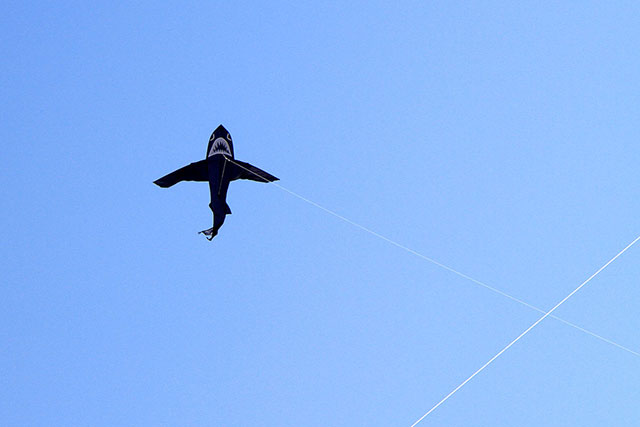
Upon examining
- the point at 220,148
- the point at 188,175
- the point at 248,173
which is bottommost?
the point at 248,173

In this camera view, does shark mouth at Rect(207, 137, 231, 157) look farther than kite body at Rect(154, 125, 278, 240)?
A: Yes

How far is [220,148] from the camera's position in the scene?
1634 cm

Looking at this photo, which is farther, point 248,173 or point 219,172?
point 248,173

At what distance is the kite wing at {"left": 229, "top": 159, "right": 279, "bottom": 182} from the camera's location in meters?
16.3

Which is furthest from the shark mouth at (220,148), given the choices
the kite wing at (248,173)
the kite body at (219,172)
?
the kite wing at (248,173)

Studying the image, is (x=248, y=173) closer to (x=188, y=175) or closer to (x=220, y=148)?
(x=220, y=148)

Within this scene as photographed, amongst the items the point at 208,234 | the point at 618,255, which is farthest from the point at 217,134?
the point at 618,255

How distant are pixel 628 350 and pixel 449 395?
337cm

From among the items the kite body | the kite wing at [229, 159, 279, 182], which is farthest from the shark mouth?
the kite wing at [229, 159, 279, 182]

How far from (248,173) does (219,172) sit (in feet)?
2.09

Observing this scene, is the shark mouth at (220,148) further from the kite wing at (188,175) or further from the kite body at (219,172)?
the kite wing at (188,175)

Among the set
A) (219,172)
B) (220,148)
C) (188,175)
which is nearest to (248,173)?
(219,172)

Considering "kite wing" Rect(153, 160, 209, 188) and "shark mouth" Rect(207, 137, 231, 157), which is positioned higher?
"shark mouth" Rect(207, 137, 231, 157)

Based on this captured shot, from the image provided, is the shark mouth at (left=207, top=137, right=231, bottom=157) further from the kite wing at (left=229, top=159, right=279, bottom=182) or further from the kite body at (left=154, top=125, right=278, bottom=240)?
the kite wing at (left=229, top=159, right=279, bottom=182)
